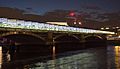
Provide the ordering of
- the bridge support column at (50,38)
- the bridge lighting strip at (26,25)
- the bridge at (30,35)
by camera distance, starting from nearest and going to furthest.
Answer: the bridge lighting strip at (26,25) < the bridge at (30,35) < the bridge support column at (50,38)

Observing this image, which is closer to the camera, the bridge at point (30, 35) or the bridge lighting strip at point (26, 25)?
the bridge lighting strip at point (26, 25)

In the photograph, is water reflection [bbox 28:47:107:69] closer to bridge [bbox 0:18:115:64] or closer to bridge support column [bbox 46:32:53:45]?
bridge [bbox 0:18:115:64]

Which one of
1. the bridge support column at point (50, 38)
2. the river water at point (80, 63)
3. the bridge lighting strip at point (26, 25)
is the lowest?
the river water at point (80, 63)

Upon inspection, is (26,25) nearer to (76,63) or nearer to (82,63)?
(76,63)

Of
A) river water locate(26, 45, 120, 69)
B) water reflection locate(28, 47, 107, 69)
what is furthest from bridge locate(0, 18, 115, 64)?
water reflection locate(28, 47, 107, 69)

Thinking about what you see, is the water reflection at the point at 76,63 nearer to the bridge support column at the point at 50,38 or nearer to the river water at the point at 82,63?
the river water at the point at 82,63

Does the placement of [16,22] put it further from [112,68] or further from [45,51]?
[112,68]

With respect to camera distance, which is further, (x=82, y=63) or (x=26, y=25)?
(x=26, y=25)

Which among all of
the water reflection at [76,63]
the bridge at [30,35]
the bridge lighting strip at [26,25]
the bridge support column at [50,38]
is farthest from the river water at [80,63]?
the bridge support column at [50,38]

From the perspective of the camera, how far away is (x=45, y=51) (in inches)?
3816

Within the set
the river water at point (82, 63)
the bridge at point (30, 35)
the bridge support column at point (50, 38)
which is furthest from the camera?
the bridge support column at point (50, 38)

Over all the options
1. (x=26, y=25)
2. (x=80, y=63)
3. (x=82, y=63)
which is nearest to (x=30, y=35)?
(x=26, y=25)

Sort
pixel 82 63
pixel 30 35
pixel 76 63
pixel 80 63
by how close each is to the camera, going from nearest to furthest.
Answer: pixel 82 63, pixel 80 63, pixel 76 63, pixel 30 35

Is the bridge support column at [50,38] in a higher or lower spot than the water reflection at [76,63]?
higher
